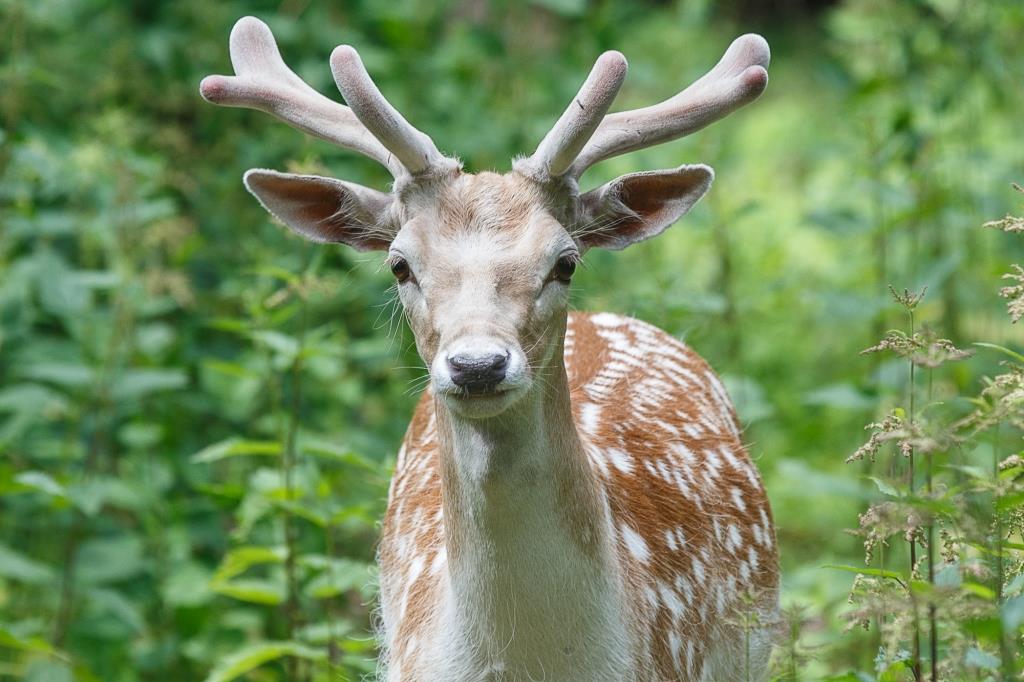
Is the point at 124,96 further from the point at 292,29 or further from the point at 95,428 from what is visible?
the point at 95,428

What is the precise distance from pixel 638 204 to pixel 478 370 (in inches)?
45.0

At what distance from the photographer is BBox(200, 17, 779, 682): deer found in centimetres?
361

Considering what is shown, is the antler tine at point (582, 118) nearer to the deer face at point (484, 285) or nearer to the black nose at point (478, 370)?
the deer face at point (484, 285)

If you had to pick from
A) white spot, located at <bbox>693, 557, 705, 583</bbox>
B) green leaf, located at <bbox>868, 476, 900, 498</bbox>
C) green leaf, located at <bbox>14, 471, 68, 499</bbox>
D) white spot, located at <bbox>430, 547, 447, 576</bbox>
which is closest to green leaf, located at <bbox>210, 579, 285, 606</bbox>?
green leaf, located at <bbox>14, 471, 68, 499</bbox>

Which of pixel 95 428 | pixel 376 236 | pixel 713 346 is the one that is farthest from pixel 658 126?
pixel 713 346

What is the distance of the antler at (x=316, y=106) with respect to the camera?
145 inches

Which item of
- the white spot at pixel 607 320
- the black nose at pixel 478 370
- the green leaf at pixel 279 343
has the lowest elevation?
the black nose at pixel 478 370

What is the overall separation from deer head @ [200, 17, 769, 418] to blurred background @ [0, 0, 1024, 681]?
33.9 inches

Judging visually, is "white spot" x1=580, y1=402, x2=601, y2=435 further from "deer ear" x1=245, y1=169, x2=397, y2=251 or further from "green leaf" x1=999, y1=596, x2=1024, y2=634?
"green leaf" x1=999, y1=596, x2=1024, y2=634

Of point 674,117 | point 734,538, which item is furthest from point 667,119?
point 734,538

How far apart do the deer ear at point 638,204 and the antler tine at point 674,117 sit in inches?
5.1

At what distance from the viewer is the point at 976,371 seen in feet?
23.8

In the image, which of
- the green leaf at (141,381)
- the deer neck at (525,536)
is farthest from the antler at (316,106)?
the green leaf at (141,381)

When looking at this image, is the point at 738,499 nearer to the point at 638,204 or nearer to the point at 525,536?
the point at 638,204
